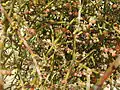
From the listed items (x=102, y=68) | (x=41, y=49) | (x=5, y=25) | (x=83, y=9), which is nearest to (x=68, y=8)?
(x=83, y=9)

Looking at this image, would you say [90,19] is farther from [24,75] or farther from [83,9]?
[24,75]

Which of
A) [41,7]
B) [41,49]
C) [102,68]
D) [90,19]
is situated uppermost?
[41,7]

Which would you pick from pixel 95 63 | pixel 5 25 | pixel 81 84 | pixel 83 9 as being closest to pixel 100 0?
pixel 83 9

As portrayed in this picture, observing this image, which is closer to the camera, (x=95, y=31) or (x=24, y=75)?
(x=95, y=31)

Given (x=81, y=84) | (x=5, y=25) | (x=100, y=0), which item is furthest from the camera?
(x=100, y=0)

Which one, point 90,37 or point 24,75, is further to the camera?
point 24,75

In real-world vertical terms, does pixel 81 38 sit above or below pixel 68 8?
below

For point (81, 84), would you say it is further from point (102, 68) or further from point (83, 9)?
point (83, 9)

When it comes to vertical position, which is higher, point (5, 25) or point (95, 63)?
point (5, 25)

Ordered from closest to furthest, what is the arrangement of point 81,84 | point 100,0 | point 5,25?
point 5,25, point 81,84, point 100,0
